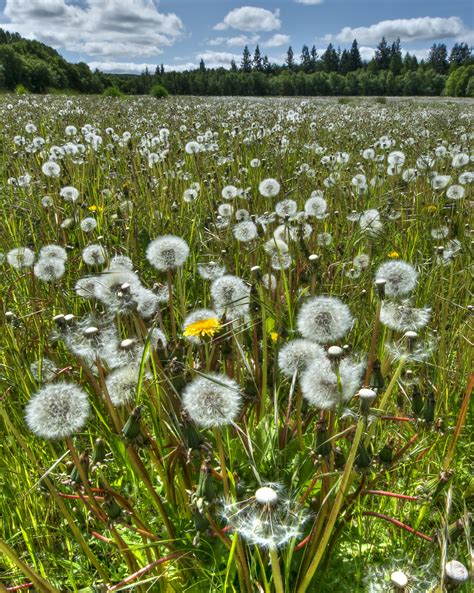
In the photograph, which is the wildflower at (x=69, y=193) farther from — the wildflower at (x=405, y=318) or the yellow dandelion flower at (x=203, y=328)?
the wildflower at (x=405, y=318)

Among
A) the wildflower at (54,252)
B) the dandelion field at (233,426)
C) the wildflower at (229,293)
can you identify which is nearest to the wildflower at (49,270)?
the dandelion field at (233,426)

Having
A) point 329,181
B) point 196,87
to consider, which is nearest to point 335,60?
point 196,87

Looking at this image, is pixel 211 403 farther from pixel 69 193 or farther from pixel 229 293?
pixel 69 193

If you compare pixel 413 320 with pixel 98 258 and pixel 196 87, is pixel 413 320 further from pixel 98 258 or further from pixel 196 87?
pixel 196 87

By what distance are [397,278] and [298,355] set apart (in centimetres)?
52

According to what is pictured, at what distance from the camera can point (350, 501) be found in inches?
51.2

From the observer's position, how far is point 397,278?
1704mm

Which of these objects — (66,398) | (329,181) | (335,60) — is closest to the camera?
(66,398)

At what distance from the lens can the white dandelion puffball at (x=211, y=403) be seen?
1170mm

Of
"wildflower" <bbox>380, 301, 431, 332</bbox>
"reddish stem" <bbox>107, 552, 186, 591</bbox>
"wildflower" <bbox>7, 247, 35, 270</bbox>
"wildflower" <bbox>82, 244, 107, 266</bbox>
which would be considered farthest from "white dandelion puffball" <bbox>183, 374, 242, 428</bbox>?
"wildflower" <bbox>7, 247, 35, 270</bbox>

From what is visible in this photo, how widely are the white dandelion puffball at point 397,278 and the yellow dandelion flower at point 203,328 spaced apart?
571mm

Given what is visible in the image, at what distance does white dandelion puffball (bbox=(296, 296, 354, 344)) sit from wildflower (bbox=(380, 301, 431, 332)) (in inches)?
6.3

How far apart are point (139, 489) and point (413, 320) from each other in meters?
1.01

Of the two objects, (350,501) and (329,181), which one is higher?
(329,181)
